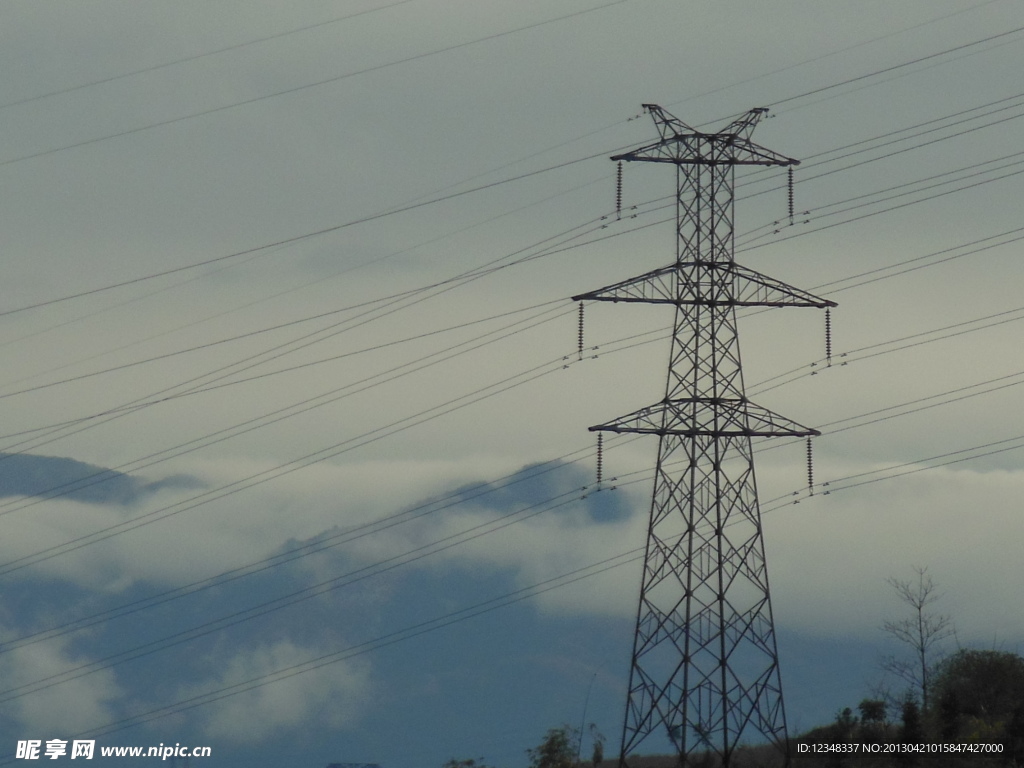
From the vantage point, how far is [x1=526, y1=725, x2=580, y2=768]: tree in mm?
111375

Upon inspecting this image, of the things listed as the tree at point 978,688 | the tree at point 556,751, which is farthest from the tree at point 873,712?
the tree at point 556,751

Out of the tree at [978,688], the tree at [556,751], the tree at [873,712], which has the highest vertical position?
the tree at [978,688]

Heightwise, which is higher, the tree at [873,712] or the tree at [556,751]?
the tree at [873,712]

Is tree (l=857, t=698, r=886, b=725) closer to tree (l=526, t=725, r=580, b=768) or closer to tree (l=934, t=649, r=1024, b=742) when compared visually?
tree (l=934, t=649, r=1024, b=742)

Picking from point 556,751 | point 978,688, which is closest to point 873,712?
point 978,688

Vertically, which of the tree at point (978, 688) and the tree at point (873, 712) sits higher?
the tree at point (978, 688)

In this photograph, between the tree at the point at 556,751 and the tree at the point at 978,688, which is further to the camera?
the tree at the point at 556,751

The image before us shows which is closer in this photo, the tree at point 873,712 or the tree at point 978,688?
the tree at point 978,688

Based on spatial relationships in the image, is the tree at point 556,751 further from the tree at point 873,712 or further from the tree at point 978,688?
the tree at point 978,688

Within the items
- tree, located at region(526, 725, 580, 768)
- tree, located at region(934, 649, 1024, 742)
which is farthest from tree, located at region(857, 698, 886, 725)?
tree, located at region(526, 725, 580, 768)

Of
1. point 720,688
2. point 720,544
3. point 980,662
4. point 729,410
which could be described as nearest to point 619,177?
point 729,410

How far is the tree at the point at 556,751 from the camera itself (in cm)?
11138

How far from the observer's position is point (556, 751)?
115m

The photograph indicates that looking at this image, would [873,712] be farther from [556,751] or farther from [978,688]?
[556,751]
